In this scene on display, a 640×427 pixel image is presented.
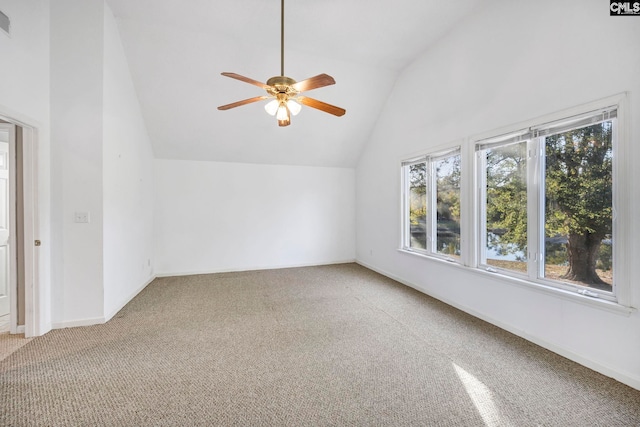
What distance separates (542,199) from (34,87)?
4.99m

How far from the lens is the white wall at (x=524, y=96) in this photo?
77.9 inches

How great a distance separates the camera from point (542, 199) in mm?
2574

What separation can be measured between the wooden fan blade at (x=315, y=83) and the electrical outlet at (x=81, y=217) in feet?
8.65

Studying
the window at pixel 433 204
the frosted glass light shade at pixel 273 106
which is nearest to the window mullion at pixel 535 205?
the window at pixel 433 204

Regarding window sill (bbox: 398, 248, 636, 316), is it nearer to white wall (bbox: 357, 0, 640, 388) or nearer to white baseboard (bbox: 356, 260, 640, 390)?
white wall (bbox: 357, 0, 640, 388)

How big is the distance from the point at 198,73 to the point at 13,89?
196 centimetres

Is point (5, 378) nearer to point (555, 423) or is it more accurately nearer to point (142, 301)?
point (142, 301)

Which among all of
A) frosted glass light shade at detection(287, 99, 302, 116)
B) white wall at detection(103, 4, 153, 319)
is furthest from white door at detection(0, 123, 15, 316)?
frosted glass light shade at detection(287, 99, 302, 116)

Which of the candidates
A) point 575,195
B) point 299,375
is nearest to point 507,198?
point 575,195

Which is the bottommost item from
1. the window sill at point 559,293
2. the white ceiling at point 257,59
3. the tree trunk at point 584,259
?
the window sill at point 559,293

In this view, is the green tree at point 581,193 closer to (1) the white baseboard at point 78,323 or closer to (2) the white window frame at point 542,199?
(2) the white window frame at point 542,199

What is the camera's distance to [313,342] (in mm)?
2576

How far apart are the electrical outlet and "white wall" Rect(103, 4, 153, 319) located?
0.16m

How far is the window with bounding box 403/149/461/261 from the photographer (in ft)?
11.8
